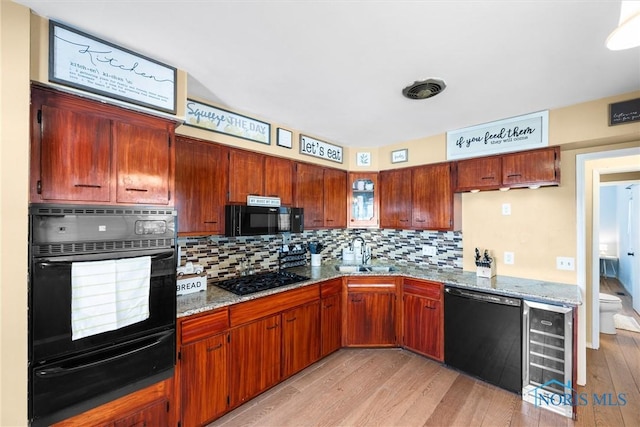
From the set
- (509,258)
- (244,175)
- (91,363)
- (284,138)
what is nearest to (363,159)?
(284,138)

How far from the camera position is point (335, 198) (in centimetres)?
355

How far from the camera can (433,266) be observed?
347 centimetres

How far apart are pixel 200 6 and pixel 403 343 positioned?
348 cm

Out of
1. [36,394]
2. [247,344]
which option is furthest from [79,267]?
[247,344]

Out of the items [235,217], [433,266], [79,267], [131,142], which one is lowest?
[433,266]

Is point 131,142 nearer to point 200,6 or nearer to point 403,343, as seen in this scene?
point 200,6

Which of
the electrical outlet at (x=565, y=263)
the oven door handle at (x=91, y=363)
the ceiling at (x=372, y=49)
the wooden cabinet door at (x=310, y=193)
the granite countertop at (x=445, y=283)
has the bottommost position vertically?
the oven door handle at (x=91, y=363)

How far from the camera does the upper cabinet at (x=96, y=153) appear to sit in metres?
1.35

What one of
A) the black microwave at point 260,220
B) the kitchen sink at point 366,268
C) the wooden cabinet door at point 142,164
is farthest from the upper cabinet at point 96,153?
the kitchen sink at point 366,268

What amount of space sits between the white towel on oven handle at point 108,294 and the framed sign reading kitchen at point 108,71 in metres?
0.96

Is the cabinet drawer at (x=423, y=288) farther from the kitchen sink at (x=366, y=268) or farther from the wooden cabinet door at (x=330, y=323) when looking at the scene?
the wooden cabinet door at (x=330, y=323)

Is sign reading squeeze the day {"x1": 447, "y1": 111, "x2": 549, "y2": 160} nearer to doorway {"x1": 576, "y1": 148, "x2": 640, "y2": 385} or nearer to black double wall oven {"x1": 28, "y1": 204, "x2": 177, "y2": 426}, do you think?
doorway {"x1": 576, "y1": 148, "x2": 640, "y2": 385}
